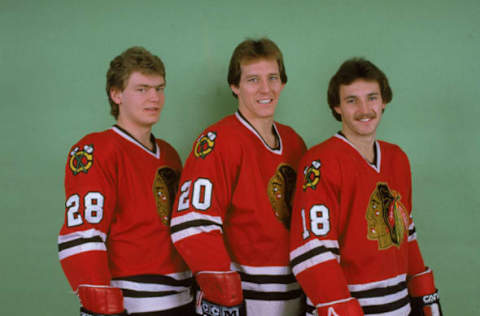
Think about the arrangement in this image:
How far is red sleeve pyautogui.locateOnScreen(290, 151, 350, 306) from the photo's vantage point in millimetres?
1559

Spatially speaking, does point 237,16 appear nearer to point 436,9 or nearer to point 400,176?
point 436,9

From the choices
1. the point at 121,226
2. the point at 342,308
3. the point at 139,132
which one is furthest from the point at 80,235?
the point at 342,308

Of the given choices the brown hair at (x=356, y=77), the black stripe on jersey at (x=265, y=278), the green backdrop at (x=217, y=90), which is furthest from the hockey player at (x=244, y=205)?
the green backdrop at (x=217, y=90)

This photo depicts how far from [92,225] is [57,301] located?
3.71 ft

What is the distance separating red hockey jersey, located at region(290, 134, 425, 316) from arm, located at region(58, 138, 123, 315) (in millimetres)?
671

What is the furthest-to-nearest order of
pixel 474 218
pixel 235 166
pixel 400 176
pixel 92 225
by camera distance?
pixel 474 218, pixel 400 176, pixel 235 166, pixel 92 225

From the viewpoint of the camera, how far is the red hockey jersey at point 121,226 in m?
1.62

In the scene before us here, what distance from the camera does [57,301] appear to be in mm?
2508

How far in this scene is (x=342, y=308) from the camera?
1.53 meters

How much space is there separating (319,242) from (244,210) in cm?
31

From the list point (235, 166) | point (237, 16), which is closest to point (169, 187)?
point (235, 166)

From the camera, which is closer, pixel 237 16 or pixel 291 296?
pixel 291 296

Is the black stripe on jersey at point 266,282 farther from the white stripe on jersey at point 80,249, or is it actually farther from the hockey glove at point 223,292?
the white stripe on jersey at point 80,249

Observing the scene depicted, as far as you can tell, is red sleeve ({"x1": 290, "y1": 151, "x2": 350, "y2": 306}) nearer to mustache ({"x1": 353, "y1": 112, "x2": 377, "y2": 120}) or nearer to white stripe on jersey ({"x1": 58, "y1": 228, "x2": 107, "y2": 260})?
mustache ({"x1": 353, "y1": 112, "x2": 377, "y2": 120})
